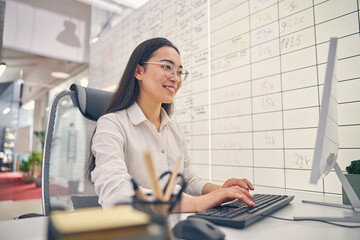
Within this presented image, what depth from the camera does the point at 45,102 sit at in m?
4.29

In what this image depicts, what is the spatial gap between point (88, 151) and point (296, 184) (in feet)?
3.20

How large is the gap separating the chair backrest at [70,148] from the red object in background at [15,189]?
9.22ft

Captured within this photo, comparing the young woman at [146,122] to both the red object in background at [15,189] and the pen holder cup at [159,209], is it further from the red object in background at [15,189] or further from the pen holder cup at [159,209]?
the red object in background at [15,189]

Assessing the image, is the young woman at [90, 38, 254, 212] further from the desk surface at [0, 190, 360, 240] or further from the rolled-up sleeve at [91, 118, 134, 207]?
the desk surface at [0, 190, 360, 240]

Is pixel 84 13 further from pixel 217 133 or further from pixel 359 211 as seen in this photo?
pixel 359 211

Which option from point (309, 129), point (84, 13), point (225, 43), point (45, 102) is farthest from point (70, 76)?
point (309, 129)

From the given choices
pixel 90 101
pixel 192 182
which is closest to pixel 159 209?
pixel 192 182

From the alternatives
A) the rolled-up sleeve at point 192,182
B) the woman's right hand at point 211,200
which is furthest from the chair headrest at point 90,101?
the woman's right hand at point 211,200

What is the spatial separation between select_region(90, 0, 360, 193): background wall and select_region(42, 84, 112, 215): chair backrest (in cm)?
76

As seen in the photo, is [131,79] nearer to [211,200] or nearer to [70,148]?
[70,148]

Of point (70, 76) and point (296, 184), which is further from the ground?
point (70, 76)

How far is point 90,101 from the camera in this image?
3.70 feet

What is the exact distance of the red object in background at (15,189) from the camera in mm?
3305

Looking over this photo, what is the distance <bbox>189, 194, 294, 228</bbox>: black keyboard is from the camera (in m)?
0.54
